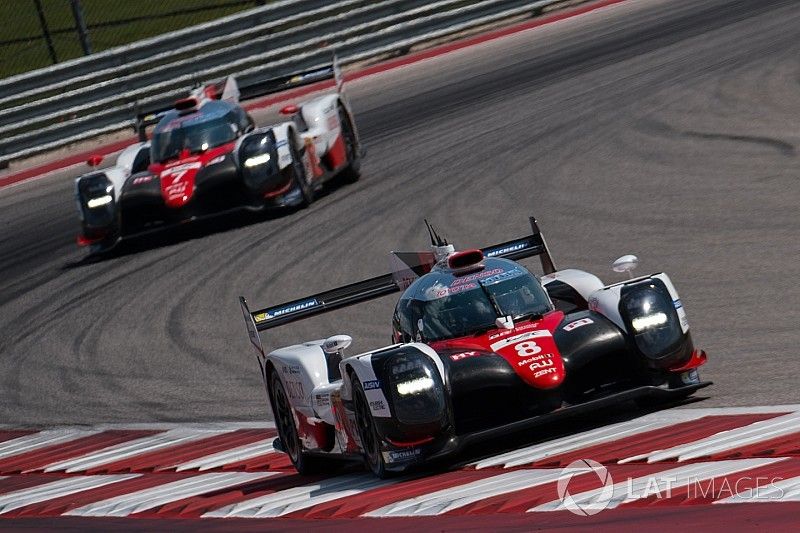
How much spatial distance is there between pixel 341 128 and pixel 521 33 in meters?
8.04

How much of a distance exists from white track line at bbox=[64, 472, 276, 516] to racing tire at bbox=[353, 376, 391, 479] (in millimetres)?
1137

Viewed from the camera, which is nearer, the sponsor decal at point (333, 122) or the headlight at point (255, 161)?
the headlight at point (255, 161)

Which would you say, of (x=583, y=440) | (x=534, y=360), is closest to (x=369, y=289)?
(x=534, y=360)

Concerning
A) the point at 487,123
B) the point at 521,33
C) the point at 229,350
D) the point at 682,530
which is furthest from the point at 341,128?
the point at 682,530

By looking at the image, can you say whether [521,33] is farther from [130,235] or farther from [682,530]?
[682,530]

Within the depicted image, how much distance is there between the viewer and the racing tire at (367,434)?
7543 mm

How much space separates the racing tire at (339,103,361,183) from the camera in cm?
1845

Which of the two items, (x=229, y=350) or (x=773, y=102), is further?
(x=773, y=102)

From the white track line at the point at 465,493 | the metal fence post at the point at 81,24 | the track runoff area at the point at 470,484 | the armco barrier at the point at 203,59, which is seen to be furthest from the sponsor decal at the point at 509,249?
the metal fence post at the point at 81,24

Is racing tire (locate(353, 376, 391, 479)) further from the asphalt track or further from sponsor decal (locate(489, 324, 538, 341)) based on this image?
the asphalt track

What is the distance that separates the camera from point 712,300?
1070 centimetres

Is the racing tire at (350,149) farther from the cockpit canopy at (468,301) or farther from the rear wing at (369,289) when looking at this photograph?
the cockpit canopy at (468,301)

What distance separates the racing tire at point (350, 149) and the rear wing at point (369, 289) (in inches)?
351

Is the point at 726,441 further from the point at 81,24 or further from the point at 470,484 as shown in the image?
the point at 81,24
